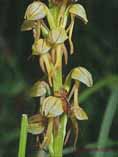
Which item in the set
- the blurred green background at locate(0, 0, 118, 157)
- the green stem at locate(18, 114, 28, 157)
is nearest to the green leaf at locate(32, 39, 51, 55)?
the green stem at locate(18, 114, 28, 157)

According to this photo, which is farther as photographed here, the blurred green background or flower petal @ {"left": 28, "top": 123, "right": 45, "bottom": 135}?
the blurred green background

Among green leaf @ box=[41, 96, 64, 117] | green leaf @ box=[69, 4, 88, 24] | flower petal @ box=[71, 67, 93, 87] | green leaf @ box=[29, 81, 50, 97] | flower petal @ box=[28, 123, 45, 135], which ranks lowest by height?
flower petal @ box=[28, 123, 45, 135]

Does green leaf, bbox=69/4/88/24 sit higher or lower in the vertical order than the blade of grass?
higher

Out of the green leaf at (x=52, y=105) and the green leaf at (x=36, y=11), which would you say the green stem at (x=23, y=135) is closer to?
the green leaf at (x=52, y=105)

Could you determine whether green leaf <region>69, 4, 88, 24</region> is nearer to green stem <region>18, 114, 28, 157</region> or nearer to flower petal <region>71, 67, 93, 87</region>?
flower petal <region>71, 67, 93, 87</region>

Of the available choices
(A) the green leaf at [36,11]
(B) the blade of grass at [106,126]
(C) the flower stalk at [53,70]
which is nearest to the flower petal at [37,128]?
(C) the flower stalk at [53,70]
